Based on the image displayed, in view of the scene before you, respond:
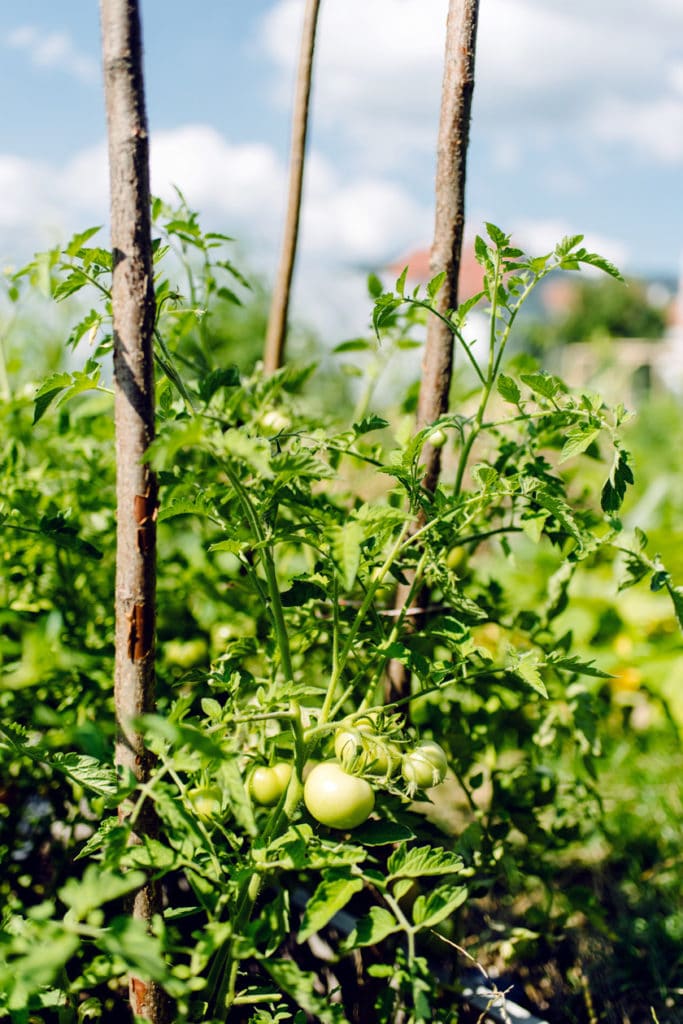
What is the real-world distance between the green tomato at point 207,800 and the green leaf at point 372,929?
0.62 feet

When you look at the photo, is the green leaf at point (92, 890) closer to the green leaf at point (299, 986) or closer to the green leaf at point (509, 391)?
the green leaf at point (299, 986)

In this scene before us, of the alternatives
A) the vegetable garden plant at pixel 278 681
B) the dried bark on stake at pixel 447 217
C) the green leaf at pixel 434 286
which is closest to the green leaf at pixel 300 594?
the vegetable garden plant at pixel 278 681

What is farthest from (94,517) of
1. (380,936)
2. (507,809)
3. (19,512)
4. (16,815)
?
(380,936)

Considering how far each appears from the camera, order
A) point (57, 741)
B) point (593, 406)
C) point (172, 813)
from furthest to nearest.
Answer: point (593, 406)
point (172, 813)
point (57, 741)

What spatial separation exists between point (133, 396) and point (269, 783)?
0.44m

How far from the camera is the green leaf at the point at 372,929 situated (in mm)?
785

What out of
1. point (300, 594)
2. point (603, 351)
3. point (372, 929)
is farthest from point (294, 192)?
point (603, 351)

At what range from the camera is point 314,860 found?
0.78 m

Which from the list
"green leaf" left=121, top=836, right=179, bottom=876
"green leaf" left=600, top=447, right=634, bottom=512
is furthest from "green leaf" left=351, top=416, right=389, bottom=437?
"green leaf" left=121, top=836, right=179, bottom=876

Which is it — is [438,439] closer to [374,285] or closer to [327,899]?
[374,285]

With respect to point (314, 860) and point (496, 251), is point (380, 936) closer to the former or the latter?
point (314, 860)

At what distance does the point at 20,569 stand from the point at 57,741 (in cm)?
78

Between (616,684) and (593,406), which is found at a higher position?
(593,406)

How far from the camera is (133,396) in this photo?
829mm
